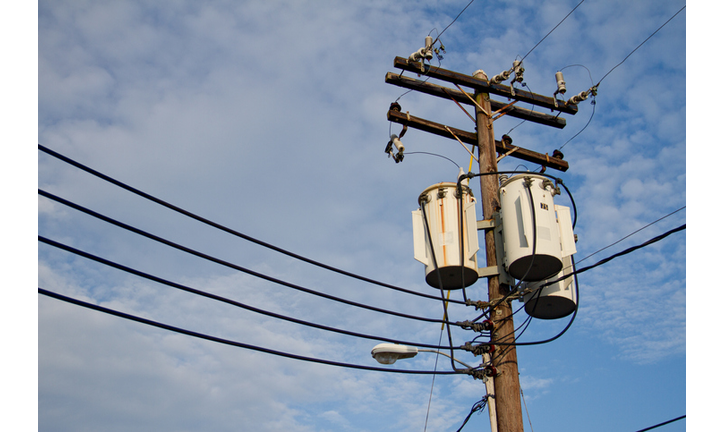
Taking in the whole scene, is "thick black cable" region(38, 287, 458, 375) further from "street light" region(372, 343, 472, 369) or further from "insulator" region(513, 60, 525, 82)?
"insulator" region(513, 60, 525, 82)

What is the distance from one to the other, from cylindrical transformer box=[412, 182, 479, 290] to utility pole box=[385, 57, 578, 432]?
38 centimetres

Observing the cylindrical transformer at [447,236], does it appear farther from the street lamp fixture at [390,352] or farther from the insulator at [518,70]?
the insulator at [518,70]

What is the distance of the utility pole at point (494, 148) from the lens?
7.20 meters

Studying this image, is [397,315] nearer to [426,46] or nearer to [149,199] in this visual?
[149,199]

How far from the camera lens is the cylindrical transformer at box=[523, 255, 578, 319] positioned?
25.1ft

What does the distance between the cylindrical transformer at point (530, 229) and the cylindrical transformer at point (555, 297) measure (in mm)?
197

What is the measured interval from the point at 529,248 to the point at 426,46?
406 centimetres

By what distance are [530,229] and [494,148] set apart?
2.16 m

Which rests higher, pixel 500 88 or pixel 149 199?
pixel 500 88

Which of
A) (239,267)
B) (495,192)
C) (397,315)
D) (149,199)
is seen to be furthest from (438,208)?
(149,199)

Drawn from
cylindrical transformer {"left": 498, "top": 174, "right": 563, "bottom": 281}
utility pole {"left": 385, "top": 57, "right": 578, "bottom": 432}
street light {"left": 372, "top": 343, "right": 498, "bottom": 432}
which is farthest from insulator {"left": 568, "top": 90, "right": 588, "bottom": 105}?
street light {"left": 372, "top": 343, "right": 498, "bottom": 432}

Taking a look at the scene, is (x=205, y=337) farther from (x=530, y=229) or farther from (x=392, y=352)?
(x=530, y=229)

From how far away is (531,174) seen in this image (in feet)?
25.4

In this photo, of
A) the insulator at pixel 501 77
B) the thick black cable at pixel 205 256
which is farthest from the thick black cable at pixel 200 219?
the insulator at pixel 501 77
